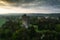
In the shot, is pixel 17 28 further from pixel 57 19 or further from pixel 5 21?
pixel 57 19

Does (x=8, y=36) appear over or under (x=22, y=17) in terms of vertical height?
under

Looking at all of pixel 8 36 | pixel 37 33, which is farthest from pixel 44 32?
pixel 8 36

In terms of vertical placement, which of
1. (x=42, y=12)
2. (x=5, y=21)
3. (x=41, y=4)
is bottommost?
(x=5, y=21)

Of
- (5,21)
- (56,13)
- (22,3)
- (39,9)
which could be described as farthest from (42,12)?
(5,21)

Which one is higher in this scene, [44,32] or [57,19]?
[57,19]

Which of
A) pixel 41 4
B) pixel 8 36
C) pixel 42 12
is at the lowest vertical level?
pixel 8 36

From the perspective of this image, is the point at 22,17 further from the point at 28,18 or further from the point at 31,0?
the point at 31,0
